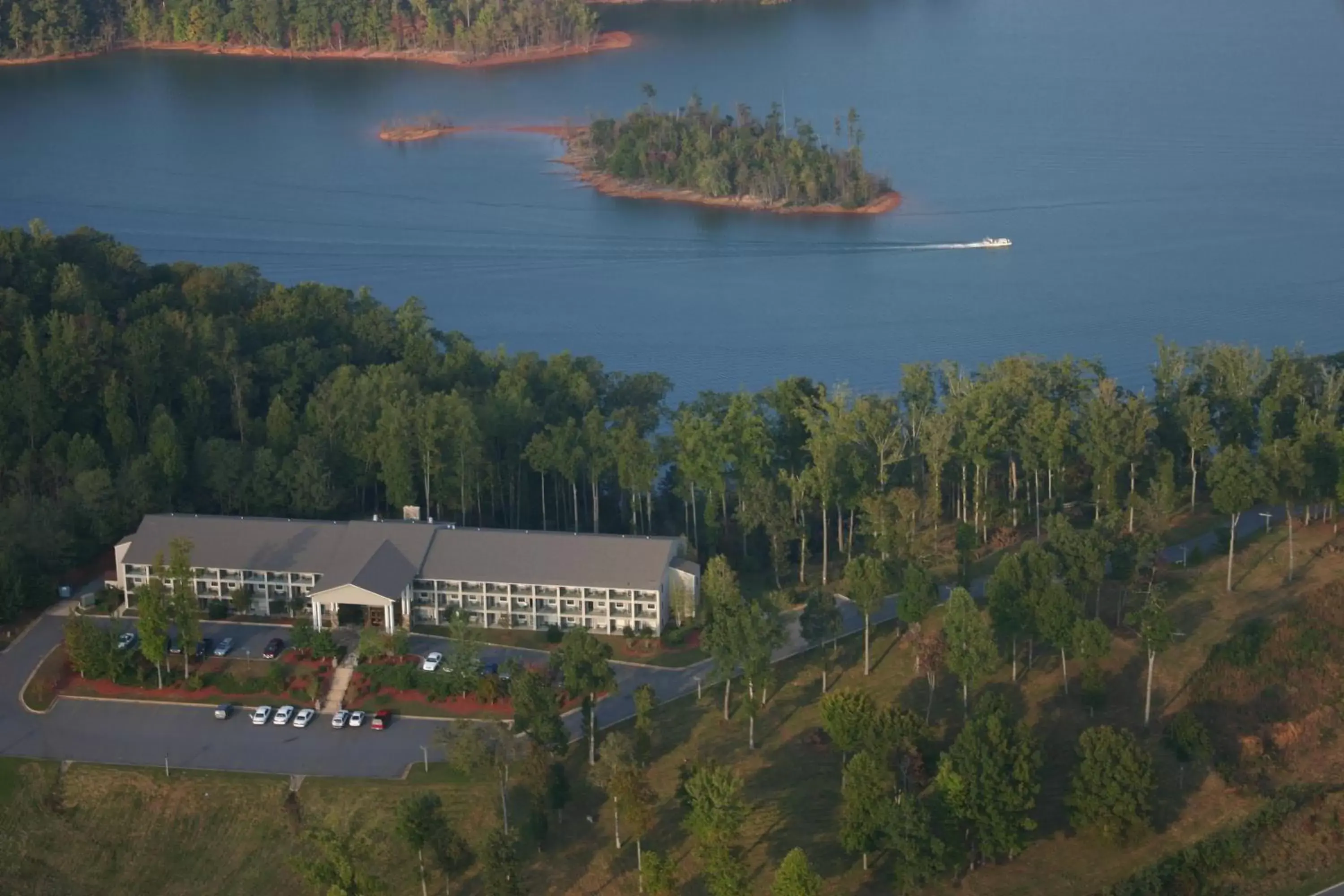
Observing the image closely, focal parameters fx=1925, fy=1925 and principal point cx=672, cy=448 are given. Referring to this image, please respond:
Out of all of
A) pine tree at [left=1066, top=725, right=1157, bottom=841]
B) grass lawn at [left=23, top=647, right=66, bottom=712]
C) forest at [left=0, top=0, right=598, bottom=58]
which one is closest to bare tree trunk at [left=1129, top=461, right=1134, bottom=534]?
pine tree at [left=1066, top=725, right=1157, bottom=841]

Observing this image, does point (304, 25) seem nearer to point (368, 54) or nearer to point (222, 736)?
point (368, 54)

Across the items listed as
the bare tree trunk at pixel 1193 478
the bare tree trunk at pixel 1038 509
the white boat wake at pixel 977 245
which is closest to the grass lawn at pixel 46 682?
the bare tree trunk at pixel 1038 509

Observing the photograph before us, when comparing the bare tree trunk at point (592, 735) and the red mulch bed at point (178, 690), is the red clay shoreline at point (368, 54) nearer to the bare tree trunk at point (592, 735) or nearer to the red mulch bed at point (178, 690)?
the red mulch bed at point (178, 690)

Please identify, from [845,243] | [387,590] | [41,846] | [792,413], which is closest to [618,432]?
[792,413]

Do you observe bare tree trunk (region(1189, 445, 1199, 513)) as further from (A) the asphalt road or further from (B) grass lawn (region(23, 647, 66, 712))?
(B) grass lawn (region(23, 647, 66, 712))

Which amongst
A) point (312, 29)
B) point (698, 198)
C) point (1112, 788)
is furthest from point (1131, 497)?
point (312, 29)
